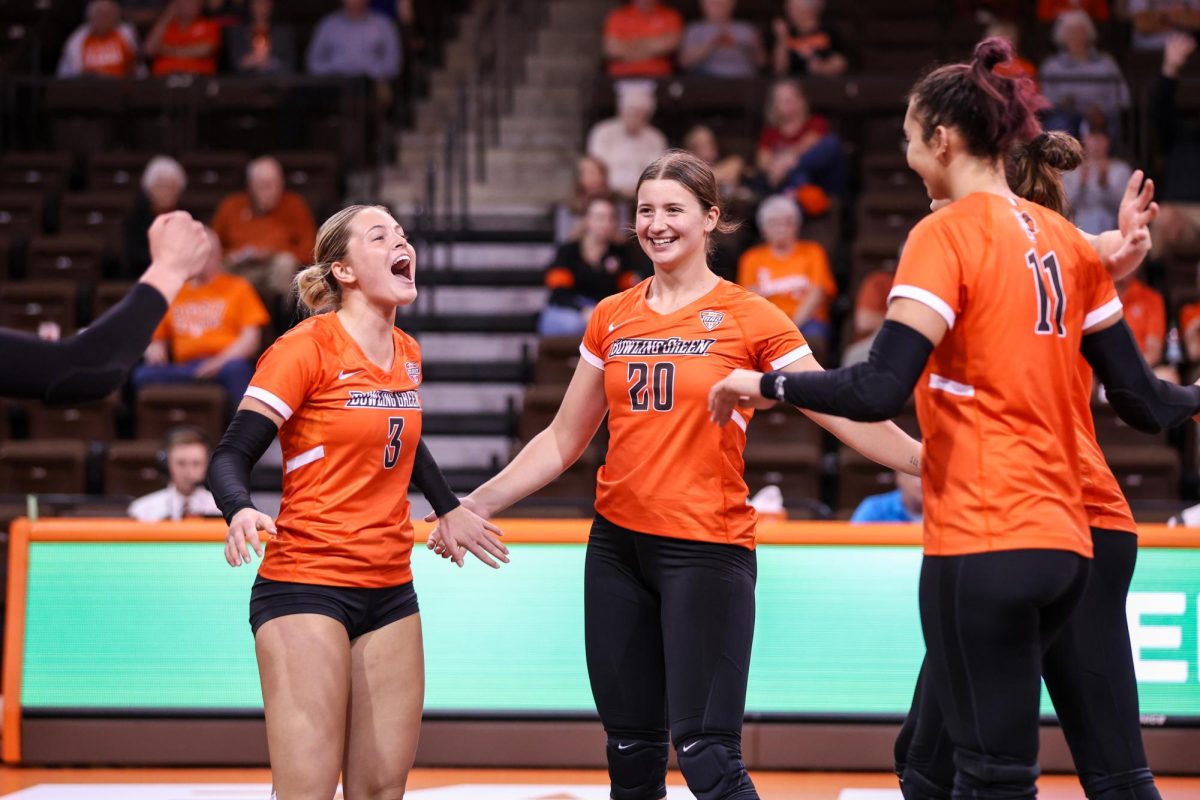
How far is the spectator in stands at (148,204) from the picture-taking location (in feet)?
33.8

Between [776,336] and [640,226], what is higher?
[640,226]

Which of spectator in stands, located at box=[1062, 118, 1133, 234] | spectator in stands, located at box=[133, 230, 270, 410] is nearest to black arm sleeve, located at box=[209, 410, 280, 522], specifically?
spectator in stands, located at box=[133, 230, 270, 410]

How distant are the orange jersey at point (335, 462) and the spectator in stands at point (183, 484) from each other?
11.3ft

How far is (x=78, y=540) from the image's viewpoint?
246 inches

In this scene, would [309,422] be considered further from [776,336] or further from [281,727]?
[776,336]

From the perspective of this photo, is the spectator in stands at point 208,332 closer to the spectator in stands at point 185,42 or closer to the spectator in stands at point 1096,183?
the spectator in stands at point 185,42

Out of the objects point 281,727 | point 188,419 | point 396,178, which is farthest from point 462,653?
point 396,178

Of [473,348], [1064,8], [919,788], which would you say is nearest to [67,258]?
[473,348]

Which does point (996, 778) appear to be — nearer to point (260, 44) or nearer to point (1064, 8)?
point (1064, 8)

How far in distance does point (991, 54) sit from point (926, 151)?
0.79ft

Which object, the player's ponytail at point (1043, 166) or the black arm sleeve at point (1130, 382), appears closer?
the black arm sleeve at point (1130, 382)

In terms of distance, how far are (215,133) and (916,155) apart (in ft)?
31.1

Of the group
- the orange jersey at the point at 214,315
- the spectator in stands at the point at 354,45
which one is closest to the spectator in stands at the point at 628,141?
the spectator in stands at the point at 354,45

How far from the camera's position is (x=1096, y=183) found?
9664mm
